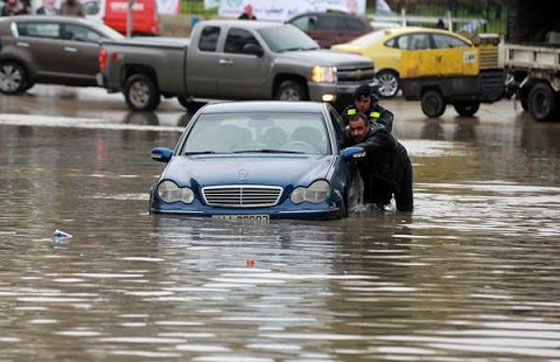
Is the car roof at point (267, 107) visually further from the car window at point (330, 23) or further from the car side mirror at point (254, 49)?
the car window at point (330, 23)

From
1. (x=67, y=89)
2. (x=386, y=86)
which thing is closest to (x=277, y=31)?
(x=386, y=86)

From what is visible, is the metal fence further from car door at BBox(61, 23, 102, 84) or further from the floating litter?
the floating litter

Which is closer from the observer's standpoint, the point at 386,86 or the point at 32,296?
the point at 32,296

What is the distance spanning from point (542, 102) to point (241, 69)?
5.79 metres

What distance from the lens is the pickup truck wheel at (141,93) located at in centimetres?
3472

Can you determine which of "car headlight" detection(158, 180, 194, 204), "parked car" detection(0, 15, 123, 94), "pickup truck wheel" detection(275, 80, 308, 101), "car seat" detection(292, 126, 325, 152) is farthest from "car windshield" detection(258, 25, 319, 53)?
"car headlight" detection(158, 180, 194, 204)

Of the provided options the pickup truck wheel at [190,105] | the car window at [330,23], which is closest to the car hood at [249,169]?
the pickup truck wheel at [190,105]

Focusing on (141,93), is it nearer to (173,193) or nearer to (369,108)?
(369,108)

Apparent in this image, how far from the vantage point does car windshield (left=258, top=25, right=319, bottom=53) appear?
33.2 metres

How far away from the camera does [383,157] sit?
17.2 metres

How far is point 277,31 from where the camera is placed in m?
33.6

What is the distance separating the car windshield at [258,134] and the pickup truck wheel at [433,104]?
17.5 metres

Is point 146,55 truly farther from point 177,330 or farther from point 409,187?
point 177,330

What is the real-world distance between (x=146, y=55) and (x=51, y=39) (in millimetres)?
3755
